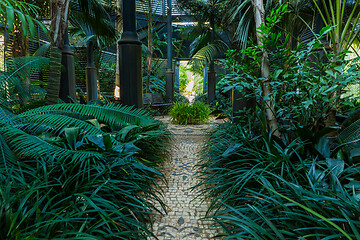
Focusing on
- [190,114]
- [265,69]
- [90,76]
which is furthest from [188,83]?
[265,69]

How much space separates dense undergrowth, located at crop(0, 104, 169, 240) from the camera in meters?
1.02

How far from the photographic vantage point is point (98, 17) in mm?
4098

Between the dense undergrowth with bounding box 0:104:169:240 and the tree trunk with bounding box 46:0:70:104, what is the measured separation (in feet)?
1.64

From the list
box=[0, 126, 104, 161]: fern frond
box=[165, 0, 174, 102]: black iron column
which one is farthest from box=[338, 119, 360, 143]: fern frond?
box=[165, 0, 174, 102]: black iron column

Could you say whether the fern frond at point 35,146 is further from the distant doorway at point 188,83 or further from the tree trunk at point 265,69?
the distant doorway at point 188,83

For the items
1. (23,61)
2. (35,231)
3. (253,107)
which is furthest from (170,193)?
(23,61)

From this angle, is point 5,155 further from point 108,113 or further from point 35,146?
point 108,113

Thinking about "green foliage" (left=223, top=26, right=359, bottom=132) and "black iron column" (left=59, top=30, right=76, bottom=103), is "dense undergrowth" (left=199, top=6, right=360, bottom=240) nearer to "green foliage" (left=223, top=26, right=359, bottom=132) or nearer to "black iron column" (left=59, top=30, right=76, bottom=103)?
"green foliage" (left=223, top=26, right=359, bottom=132)

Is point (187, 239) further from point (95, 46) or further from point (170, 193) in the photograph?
point (95, 46)

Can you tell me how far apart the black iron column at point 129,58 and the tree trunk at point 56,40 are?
81 centimetres

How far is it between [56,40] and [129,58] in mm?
947

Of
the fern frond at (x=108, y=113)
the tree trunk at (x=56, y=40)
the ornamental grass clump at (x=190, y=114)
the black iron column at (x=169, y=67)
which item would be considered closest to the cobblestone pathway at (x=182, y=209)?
the fern frond at (x=108, y=113)

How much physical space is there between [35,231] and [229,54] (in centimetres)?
203

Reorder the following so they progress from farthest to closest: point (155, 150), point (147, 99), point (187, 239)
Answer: point (147, 99)
point (155, 150)
point (187, 239)
